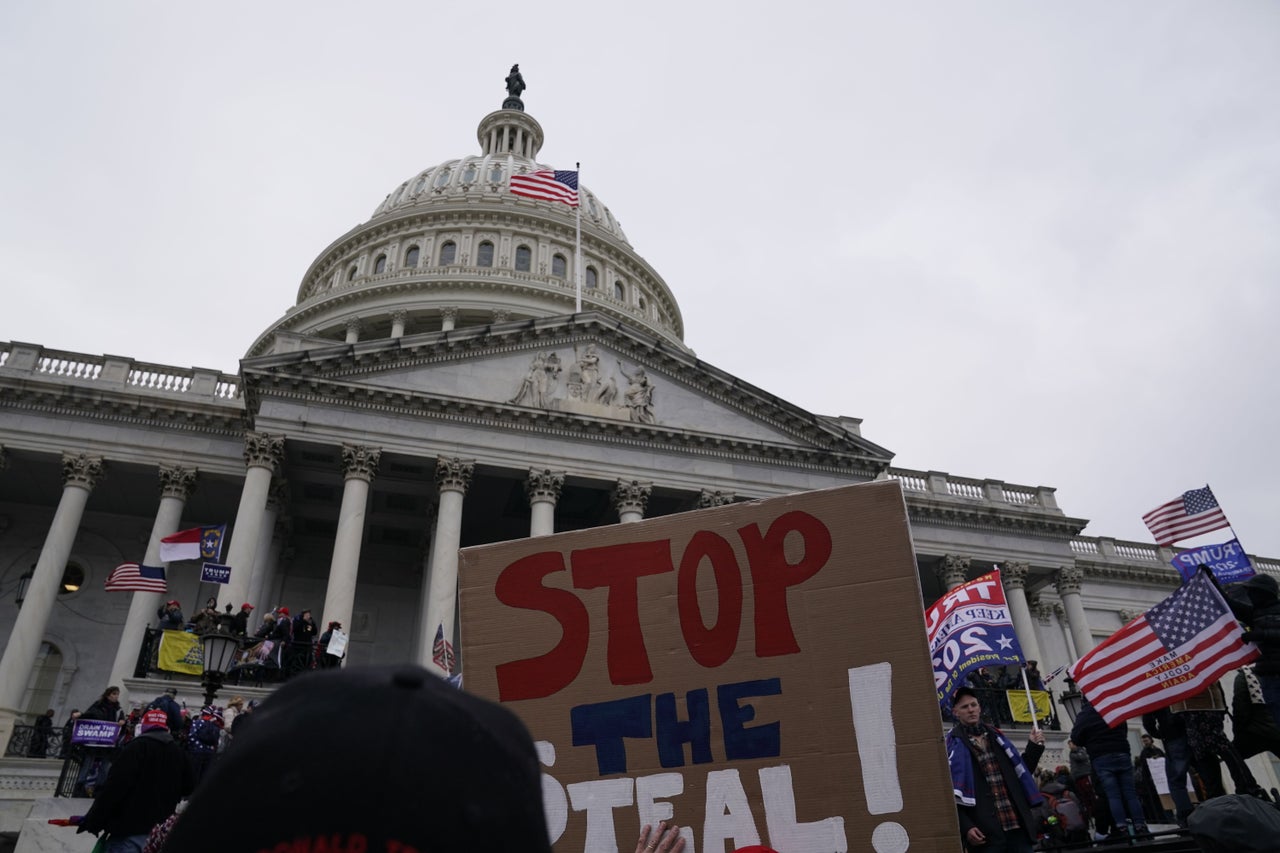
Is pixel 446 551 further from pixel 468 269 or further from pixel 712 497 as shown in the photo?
pixel 468 269

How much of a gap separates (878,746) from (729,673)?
2.73 ft

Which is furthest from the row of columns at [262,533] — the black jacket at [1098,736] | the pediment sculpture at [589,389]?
the black jacket at [1098,736]

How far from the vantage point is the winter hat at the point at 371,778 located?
1.33m

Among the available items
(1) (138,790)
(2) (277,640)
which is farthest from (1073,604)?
(1) (138,790)

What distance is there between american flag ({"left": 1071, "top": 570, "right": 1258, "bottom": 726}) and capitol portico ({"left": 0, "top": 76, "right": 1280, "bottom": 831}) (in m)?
18.0

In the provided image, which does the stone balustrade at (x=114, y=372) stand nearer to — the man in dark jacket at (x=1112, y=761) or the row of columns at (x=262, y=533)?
the row of columns at (x=262, y=533)

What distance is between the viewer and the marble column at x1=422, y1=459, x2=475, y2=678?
24.2 metres

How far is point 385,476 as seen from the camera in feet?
96.0

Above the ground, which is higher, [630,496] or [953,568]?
[630,496]

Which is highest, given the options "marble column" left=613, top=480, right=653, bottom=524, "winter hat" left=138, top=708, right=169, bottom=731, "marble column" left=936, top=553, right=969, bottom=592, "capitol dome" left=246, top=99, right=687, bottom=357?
"capitol dome" left=246, top=99, right=687, bottom=357

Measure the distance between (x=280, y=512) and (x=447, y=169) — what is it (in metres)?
41.9

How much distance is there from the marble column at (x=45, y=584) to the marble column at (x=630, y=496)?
1669 cm

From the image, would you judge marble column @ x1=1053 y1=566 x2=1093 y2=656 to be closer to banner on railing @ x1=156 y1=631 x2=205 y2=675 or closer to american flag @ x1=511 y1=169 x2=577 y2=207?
american flag @ x1=511 y1=169 x2=577 y2=207

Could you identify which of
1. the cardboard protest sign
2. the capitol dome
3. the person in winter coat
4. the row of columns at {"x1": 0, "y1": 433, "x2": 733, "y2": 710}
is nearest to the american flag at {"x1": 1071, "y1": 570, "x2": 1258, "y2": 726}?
the person in winter coat
